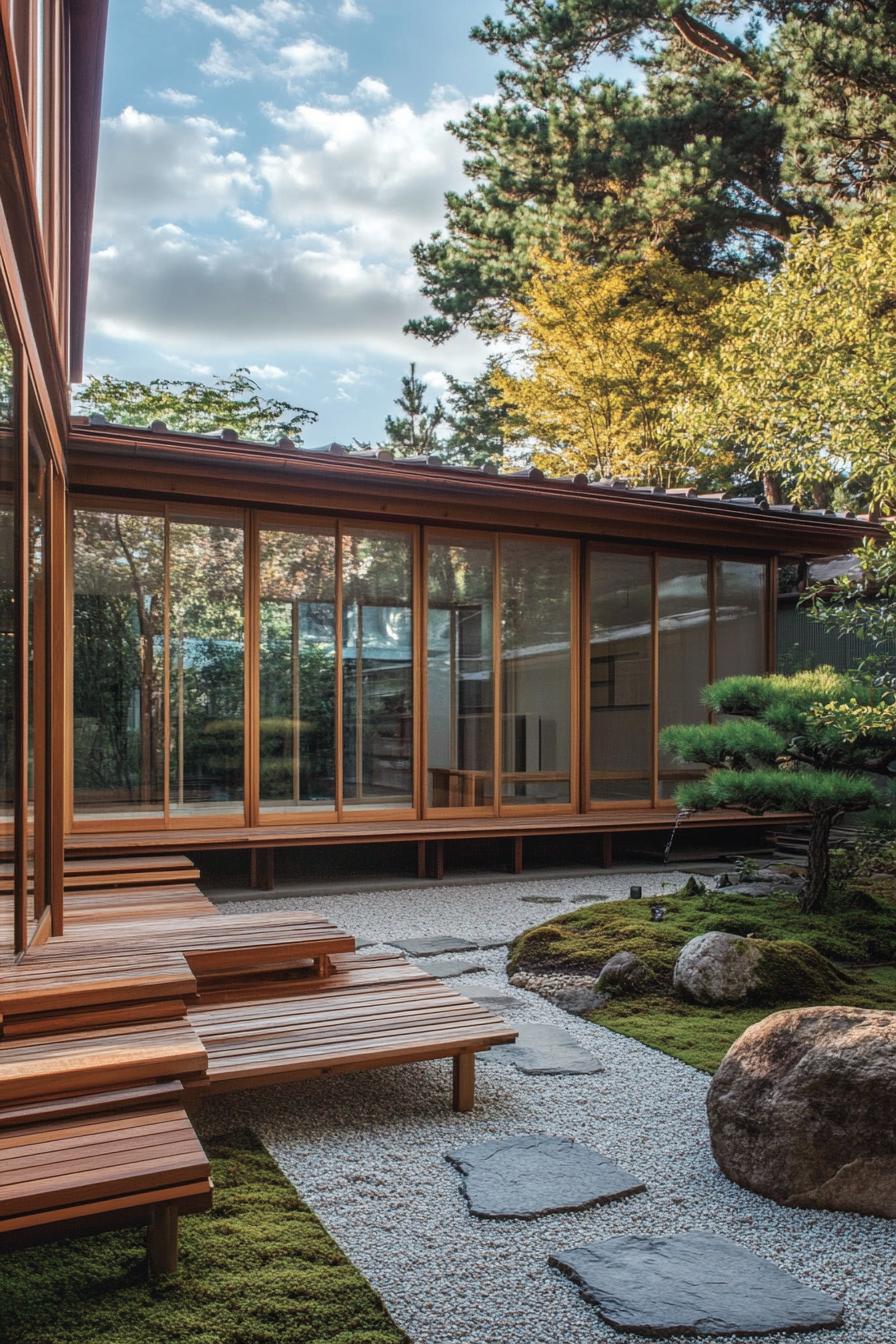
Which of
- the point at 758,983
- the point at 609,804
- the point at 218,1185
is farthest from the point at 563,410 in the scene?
the point at 218,1185

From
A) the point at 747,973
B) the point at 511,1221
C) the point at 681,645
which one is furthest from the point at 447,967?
the point at 681,645

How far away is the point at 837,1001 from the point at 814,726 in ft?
5.31

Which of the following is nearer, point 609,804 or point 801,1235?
point 801,1235

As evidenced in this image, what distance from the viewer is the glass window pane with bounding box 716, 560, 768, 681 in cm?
848

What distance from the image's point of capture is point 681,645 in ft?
27.2

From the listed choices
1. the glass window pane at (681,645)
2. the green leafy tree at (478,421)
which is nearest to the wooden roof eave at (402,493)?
the glass window pane at (681,645)

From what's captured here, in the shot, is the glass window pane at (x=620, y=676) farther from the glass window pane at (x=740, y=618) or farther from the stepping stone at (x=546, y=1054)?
the stepping stone at (x=546, y=1054)

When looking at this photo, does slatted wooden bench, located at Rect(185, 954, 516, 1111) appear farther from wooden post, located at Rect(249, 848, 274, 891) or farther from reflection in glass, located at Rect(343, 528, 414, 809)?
reflection in glass, located at Rect(343, 528, 414, 809)

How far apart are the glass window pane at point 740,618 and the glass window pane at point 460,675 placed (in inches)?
84.2

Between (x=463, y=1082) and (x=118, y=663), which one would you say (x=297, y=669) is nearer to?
(x=118, y=663)

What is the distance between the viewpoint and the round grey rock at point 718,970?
4.04 metres

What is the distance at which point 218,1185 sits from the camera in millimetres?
2457

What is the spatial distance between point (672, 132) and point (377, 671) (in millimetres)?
11478

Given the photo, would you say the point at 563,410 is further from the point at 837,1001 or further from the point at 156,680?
the point at 837,1001
